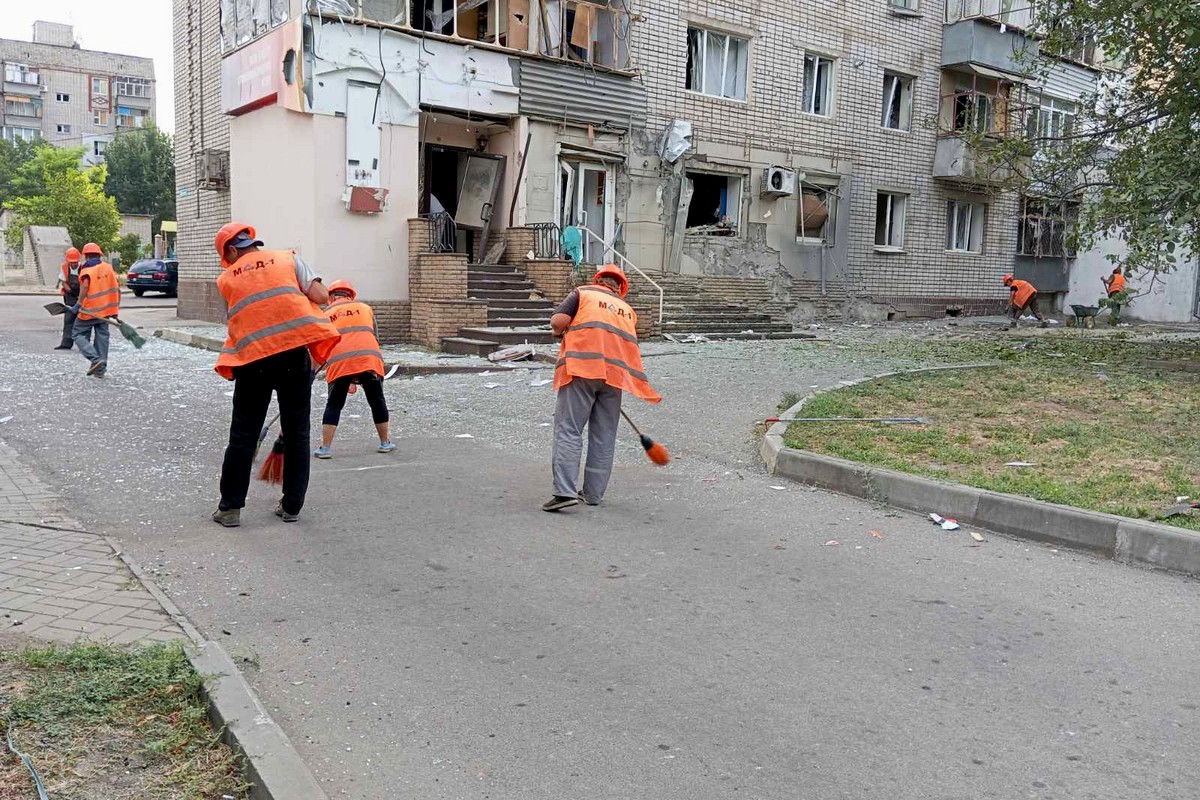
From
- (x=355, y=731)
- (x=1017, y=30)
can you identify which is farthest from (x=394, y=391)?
(x=1017, y=30)

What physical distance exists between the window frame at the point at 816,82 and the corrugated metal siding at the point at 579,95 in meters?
4.70

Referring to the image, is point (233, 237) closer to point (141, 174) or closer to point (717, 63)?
point (717, 63)

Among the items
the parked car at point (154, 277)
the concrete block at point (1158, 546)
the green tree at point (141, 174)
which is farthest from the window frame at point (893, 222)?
the green tree at point (141, 174)

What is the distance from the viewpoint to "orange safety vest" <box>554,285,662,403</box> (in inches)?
252

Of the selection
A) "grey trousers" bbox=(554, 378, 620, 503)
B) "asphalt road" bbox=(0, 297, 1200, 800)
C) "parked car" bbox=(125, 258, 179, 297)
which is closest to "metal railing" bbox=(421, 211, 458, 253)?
"asphalt road" bbox=(0, 297, 1200, 800)

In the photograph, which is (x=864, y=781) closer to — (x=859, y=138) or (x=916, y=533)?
(x=916, y=533)

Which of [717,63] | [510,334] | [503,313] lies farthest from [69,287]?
[717,63]

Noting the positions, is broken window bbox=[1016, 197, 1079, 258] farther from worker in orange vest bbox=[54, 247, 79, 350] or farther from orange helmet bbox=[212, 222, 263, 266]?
orange helmet bbox=[212, 222, 263, 266]

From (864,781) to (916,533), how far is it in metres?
3.21

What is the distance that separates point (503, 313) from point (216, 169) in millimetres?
7277

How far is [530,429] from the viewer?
9.57 m

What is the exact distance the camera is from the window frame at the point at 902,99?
2458cm

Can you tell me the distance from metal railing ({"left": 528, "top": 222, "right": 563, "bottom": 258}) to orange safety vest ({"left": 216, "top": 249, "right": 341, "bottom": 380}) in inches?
511

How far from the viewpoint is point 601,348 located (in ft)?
21.1
